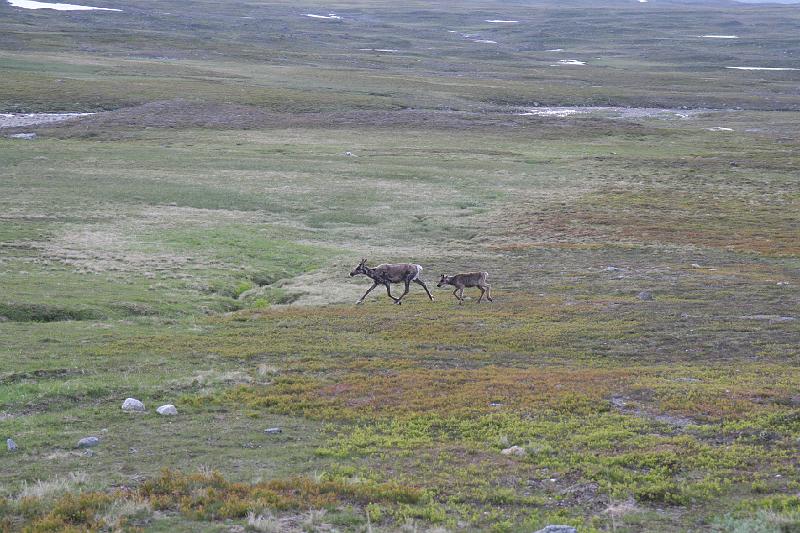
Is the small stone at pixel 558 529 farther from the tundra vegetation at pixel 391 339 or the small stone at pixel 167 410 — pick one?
the small stone at pixel 167 410

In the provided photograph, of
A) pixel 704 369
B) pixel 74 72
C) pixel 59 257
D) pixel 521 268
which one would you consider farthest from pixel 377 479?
pixel 74 72

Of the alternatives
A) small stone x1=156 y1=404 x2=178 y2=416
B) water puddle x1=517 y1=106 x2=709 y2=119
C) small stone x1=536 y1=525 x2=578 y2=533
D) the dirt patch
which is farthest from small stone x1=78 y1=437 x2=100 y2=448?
water puddle x1=517 y1=106 x2=709 y2=119

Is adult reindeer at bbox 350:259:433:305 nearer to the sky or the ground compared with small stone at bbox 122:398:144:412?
nearer to the ground

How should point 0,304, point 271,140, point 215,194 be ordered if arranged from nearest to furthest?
1. point 0,304
2. point 215,194
3. point 271,140

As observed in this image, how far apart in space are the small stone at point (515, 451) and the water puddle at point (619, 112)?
378ft

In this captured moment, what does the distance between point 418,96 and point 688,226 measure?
85726mm

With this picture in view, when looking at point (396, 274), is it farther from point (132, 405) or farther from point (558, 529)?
point (558, 529)

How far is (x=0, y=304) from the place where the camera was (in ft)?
102

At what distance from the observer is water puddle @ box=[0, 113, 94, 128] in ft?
320

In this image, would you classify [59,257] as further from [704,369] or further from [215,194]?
[704,369]

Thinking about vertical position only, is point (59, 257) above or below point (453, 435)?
below

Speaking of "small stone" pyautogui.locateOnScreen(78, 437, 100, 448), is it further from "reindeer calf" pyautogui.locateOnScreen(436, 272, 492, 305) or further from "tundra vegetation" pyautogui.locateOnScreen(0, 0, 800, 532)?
"reindeer calf" pyautogui.locateOnScreen(436, 272, 492, 305)

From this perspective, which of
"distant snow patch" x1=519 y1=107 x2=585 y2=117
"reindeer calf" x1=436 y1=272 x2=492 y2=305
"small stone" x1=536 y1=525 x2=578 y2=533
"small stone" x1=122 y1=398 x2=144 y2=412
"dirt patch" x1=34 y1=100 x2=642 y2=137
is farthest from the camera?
"distant snow patch" x1=519 y1=107 x2=585 y2=117

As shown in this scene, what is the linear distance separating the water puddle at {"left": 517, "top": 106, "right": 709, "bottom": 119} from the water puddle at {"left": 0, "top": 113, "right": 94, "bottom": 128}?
63970mm
